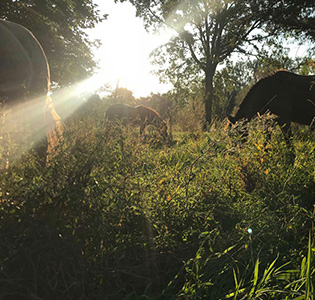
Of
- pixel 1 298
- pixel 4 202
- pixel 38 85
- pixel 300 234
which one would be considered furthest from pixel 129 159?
pixel 38 85

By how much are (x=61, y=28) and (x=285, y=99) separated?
12.0 meters

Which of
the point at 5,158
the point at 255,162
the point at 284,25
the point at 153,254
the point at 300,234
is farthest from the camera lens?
the point at 284,25

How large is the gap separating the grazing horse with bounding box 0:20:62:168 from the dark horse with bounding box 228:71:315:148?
386 cm

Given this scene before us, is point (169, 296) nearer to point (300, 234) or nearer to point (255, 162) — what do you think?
point (300, 234)

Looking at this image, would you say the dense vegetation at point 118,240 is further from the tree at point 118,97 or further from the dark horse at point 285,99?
the tree at point 118,97

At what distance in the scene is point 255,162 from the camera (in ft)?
9.69

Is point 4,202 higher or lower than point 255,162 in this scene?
higher

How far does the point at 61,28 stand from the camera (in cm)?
1296

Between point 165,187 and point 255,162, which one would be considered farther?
point 255,162

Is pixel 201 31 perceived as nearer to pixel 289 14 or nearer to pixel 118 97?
pixel 289 14

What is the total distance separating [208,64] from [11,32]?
1710 cm

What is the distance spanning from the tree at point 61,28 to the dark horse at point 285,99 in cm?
1061

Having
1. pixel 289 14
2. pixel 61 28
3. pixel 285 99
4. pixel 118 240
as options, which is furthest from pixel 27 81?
pixel 61 28

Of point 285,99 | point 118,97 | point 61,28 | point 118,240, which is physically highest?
point 61,28
